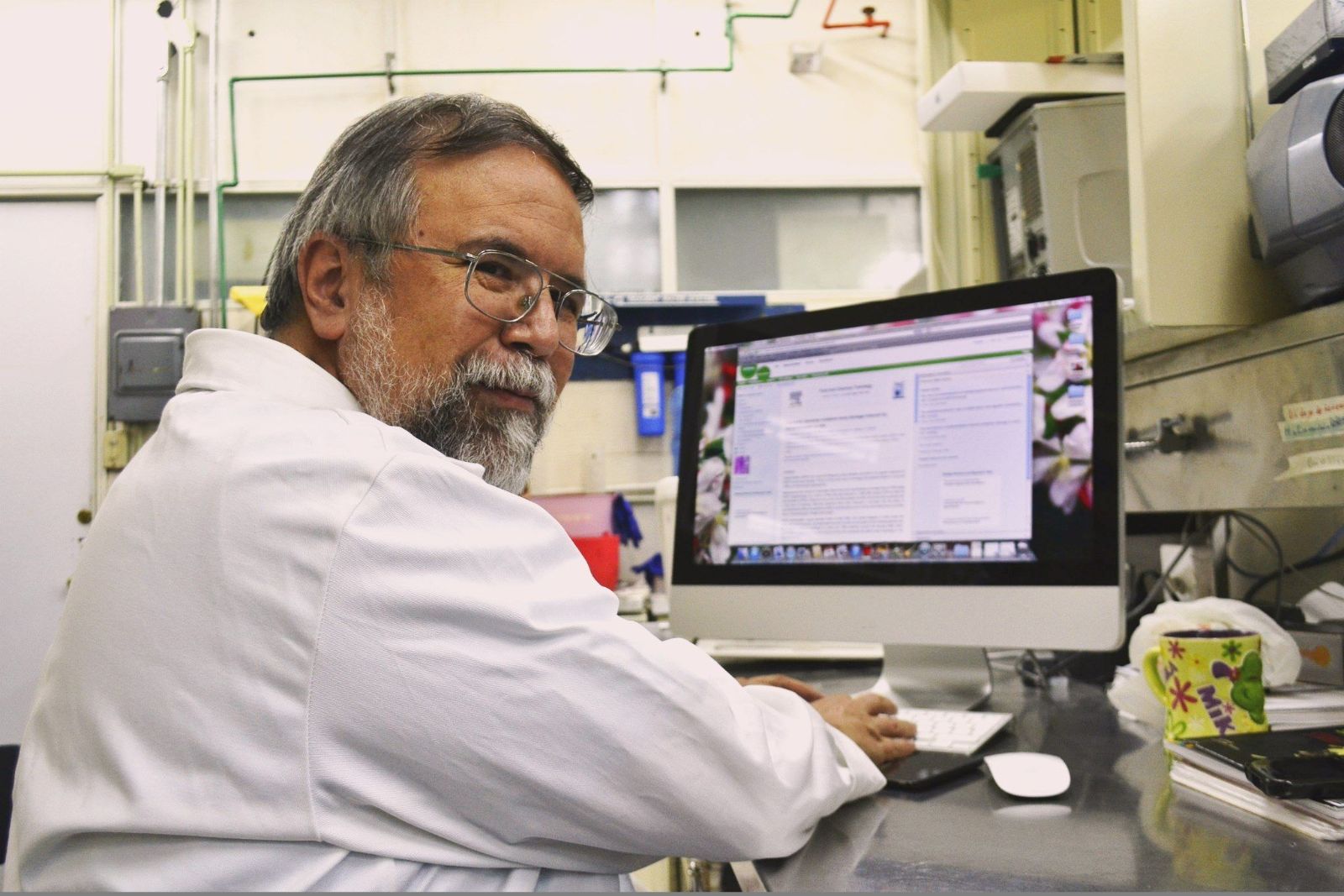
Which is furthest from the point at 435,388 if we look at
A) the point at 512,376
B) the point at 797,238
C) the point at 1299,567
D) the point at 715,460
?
the point at 797,238

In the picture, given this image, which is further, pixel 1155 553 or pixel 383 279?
pixel 1155 553

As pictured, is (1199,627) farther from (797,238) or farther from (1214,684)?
(797,238)

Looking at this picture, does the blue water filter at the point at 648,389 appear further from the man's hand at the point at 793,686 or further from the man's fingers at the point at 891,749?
the man's fingers at the point at 891,749

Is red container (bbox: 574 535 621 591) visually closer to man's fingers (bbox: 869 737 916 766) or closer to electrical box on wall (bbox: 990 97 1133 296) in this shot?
electrical box on wall (bbox: 990 97 1133 296)

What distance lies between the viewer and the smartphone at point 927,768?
0.83 m

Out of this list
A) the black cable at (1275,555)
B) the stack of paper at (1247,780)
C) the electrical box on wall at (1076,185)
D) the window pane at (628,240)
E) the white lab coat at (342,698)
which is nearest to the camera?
the white lab coat at (342,698)

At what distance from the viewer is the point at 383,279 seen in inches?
33.1

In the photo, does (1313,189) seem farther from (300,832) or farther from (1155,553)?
Answer: (300,832)

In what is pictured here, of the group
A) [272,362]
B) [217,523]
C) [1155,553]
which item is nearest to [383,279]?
[272,362]

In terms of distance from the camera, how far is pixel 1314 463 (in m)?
1.07

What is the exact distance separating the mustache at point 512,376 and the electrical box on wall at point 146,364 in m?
2.52

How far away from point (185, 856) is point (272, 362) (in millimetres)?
365

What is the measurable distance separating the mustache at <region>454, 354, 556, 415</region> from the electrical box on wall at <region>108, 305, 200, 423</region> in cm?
252

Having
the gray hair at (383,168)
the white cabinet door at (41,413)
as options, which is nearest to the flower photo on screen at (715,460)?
the gray hair at (383,168)
